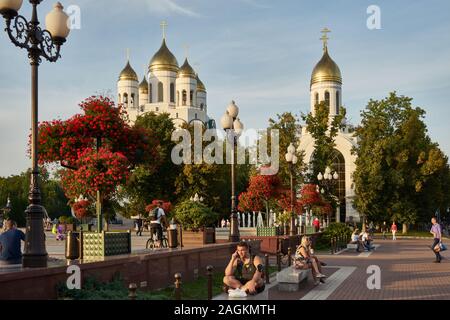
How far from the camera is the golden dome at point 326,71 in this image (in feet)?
220

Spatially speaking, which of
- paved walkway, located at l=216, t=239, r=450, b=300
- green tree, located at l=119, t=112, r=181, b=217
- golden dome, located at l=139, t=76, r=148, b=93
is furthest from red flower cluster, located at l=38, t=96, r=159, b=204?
golden dome, located at l=139, t=76, r=148, b=93

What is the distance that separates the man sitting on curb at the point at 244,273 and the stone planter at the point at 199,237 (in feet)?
29.5

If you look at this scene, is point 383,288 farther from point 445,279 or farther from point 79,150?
point 79,150

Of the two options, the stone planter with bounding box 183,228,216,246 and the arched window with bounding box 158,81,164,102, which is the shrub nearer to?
the stone planter with bounding box 183,228,216,246

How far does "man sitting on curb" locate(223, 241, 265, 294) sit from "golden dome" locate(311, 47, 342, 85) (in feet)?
188

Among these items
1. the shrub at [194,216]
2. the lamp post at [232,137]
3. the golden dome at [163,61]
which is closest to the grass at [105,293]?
the lamp post at [232,137]

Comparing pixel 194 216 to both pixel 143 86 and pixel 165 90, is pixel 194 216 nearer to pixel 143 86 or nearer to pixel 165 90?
pixel 165 90

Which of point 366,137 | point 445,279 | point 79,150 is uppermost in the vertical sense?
point 366,137

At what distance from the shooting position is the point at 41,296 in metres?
8.54

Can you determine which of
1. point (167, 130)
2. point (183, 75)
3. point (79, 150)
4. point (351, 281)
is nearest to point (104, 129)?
point (79, 150)

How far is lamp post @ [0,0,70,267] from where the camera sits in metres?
9.32

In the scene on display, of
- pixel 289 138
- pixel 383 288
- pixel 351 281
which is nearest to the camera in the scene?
pixel 383 288
